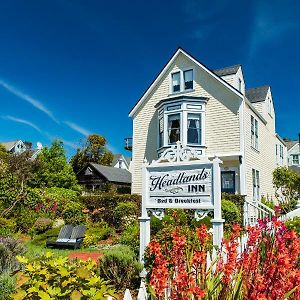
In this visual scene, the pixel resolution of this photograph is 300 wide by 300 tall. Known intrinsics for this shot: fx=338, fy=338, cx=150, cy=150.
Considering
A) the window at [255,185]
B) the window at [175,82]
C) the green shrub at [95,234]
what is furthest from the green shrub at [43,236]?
the window at [255,185]

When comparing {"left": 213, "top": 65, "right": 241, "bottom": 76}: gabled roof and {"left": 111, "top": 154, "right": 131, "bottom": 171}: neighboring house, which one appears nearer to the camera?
{"left": 213, "top": 65, "right": 241, "bottom": 76}: gabled roof

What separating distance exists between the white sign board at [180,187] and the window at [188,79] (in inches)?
564

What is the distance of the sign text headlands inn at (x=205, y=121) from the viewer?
18.7m

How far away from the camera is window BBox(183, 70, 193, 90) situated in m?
20.4

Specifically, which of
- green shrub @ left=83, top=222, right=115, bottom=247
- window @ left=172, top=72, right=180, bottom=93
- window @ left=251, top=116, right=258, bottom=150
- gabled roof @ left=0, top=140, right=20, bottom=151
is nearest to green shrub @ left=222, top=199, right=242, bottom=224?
green shrub @ left=83, top=222, right=115, bottom=247

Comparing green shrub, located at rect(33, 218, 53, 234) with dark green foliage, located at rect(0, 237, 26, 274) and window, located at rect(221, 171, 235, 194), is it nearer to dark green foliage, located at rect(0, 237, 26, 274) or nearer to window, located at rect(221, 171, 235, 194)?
dark green foliage, located at rect(0, 237, 26, 274)

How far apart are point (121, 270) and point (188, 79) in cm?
1610

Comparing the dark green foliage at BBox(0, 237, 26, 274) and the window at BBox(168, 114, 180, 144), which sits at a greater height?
the window at BBox(168, 114, 180, 144)

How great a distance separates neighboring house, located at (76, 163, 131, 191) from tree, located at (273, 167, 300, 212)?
18.9 metres

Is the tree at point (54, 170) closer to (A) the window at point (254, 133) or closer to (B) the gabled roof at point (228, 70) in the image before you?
(B) the gabled roof at point (228, 70)

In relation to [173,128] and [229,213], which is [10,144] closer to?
[173,128]

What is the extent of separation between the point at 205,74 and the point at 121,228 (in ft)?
33.9

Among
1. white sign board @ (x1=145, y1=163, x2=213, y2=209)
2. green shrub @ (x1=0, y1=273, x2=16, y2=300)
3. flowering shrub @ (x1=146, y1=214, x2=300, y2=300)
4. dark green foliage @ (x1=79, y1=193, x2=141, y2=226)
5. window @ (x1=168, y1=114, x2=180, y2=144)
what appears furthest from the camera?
window @ (x1=168, y1=114, x2=180, y2=144)

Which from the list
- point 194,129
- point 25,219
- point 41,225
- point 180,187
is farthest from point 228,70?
point 180,187
